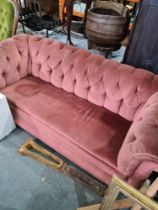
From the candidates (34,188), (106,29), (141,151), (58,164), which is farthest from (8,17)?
(141,151)

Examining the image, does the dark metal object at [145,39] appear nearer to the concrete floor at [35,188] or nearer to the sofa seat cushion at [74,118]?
the sofa seat cushion at [74,118]

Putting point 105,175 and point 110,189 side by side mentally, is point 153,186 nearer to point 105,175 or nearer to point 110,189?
point 110,189

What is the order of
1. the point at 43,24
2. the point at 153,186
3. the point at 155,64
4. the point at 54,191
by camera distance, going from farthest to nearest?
the point at 43,24
the point at 155,64
the point at 54,191
the point at 153,186

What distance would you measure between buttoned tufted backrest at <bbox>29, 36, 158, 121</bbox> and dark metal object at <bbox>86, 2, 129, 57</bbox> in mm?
1094

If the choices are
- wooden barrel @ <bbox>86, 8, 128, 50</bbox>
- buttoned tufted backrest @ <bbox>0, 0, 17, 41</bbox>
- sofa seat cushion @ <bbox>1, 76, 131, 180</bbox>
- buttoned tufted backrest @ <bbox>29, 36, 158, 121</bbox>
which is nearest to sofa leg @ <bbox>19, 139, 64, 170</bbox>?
sofa seat cushion @ <bbox>1, 76, 131, 180</bbox>

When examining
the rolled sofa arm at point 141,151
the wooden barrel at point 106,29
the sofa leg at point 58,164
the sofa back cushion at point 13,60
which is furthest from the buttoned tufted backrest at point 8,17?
the rolled sofa arm at point 141,151

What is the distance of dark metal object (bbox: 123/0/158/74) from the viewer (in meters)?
1.92

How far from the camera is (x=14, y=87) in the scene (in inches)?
65.2

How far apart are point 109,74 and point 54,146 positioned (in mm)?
714

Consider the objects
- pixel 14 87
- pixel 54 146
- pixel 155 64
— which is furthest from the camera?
pixel 155 64

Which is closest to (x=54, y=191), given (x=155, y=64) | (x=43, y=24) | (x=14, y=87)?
(x=14, y=87)

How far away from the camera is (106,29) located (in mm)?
2496

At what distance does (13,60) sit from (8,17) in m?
0.79

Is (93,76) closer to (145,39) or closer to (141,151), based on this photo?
(141,151)
